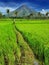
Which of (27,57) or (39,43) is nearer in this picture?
(27,57)

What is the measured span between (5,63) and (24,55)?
6.39 metres

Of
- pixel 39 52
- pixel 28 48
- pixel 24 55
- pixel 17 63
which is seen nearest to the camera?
pixel 17 63

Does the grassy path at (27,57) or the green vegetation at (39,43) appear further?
the grassy path at (27,57)

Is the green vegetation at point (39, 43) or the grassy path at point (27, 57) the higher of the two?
the green vegetation at point (39, 43)

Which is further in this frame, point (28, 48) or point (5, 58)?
point (28, 48)

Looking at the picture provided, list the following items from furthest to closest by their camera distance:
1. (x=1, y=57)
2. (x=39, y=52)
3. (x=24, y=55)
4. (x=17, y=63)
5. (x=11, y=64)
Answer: (x=24, y=55) → (x=39, y=52) → (x=17, y=63) → (x=11, y=64) → (x=1, y=57)

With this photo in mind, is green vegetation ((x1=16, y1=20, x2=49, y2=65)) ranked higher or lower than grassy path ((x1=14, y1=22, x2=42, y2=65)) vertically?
higher

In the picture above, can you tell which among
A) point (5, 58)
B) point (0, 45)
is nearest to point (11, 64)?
point (5, 58)

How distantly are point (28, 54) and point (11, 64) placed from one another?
6368mm

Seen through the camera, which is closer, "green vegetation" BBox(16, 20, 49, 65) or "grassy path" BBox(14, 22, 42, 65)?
"green vegetation" BBox(16, 20, 49, 65)

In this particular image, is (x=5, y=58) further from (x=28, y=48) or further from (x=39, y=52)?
(x=28, y=48)

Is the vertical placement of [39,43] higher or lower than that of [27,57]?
higher

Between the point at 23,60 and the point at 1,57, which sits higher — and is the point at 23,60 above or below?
below

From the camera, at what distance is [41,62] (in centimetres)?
1784
